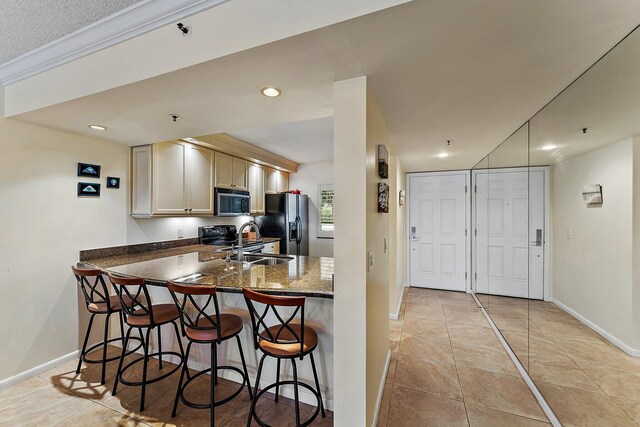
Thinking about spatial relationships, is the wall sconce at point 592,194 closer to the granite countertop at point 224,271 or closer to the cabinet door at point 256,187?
the granite countertop at point 224,271

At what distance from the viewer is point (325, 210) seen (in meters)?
5.61

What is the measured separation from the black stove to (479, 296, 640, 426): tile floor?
333cm

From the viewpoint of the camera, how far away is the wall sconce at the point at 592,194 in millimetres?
1395

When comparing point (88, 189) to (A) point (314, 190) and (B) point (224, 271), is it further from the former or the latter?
(A) point (314, 190)

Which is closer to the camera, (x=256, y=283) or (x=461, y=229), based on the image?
(x=256, y=283)

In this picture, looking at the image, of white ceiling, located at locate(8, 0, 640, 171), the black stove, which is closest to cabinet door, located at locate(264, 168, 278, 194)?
the black stove

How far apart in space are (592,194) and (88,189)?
4.01 m

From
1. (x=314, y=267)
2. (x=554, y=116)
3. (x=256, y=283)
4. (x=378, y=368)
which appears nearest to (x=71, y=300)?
(x=256, y=283)

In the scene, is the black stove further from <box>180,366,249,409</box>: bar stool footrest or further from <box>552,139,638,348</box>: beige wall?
<box>552,139,638,348</box>: beige wall

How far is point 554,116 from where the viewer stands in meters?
1.83

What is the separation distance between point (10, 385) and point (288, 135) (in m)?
3.59

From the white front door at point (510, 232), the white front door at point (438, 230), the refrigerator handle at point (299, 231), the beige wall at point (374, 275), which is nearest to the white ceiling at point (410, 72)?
the beige wall at point (374, 275)

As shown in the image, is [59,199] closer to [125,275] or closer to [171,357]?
[125,275]

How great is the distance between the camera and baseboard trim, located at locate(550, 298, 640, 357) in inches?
47.0
